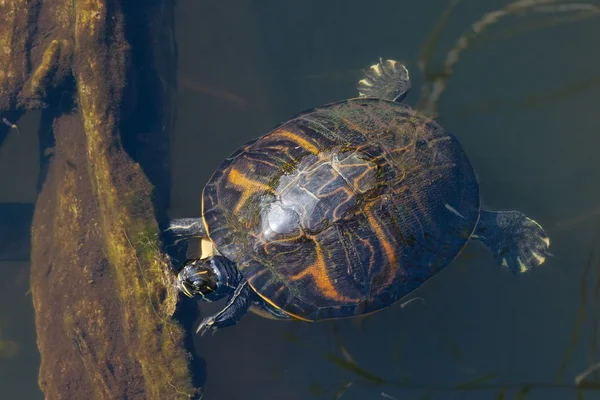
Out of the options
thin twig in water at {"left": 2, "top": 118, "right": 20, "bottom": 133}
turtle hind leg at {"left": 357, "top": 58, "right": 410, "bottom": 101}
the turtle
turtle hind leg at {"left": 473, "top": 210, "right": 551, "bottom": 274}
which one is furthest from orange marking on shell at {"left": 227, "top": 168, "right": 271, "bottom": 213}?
thin twig in water at {"left": 2, "top": 118, "right": 20, "bottom": 133}

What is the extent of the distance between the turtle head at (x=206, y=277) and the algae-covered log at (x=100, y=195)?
1.36 ft

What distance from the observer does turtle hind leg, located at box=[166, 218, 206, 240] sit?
13.7 feet

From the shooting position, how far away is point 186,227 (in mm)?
4180

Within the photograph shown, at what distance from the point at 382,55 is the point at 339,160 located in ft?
6.73

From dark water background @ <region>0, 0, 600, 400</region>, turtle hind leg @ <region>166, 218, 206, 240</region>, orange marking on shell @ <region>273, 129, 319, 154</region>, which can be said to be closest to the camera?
orange marking on shell @ <region>273, 129, 319, 154</region>

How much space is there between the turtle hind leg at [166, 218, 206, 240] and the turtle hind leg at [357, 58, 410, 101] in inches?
79.6

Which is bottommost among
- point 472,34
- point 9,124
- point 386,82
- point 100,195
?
point 100,195

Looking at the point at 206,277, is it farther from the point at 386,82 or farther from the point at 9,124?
the point at 9,124

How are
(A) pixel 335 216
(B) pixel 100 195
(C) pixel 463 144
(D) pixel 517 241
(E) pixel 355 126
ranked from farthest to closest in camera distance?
(C) pixel 463 144, (D) pixel 517 241, (B) pixel 100 195, (E) pixel 355 126, (A) pixel 335 216

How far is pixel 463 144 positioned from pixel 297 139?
2.02 m

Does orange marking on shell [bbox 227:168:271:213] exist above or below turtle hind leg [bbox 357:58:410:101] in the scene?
below

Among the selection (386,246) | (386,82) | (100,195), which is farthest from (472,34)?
(100,195)

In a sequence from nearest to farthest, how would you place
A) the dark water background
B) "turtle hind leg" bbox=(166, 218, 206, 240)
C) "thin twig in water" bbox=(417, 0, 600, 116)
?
1. "turtle hind leg" bbox=(166, 218, 206, 240)
2. the dark water background
3. "thin twig in water" bbox=(417, 0, 600, 116)

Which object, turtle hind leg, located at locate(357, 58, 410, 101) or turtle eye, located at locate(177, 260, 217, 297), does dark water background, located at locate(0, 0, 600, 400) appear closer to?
turtle hind leg, located at locate(357, 58, 410, 101)
